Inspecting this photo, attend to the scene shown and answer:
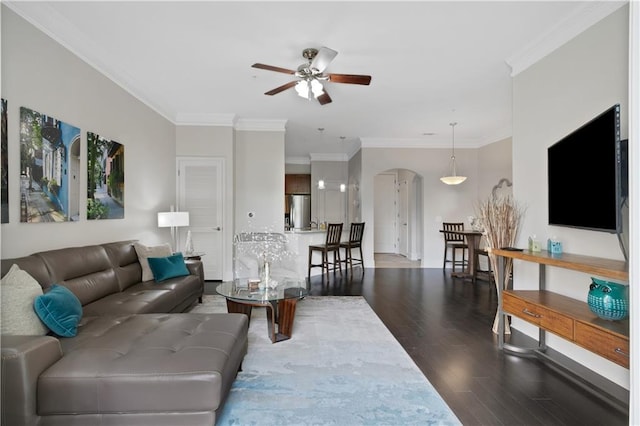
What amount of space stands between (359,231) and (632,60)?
5315 mm

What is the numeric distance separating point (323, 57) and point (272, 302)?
7.44 ft

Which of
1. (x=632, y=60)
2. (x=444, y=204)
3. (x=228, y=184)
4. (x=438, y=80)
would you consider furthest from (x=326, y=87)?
(x=444, y=204)

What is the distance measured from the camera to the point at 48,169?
109 inches

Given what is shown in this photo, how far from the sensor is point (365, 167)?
7281 millimetres

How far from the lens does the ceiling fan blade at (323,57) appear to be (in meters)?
2.82

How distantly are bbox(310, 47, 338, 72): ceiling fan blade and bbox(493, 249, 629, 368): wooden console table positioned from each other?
234cm

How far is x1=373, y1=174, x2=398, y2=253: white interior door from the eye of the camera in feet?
33.4

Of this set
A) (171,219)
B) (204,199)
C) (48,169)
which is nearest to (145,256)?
(171,219)

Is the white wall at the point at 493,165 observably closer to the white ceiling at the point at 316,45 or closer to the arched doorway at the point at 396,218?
the white ceiling at the point at 316,45

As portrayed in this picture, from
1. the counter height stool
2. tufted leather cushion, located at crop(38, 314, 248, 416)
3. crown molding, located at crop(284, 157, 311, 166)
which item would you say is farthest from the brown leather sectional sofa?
crown molding, located at crop(284, 157, 311, 166)

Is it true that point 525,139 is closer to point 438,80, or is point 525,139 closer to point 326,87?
point 438,80

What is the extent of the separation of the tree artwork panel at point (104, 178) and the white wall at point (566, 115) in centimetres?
442

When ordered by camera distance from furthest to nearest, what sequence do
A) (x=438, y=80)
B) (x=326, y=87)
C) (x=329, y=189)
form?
(x=329, y=189), (x=326, y=87), (x=438, y=80)

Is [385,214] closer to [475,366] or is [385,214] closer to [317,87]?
[317,87]
